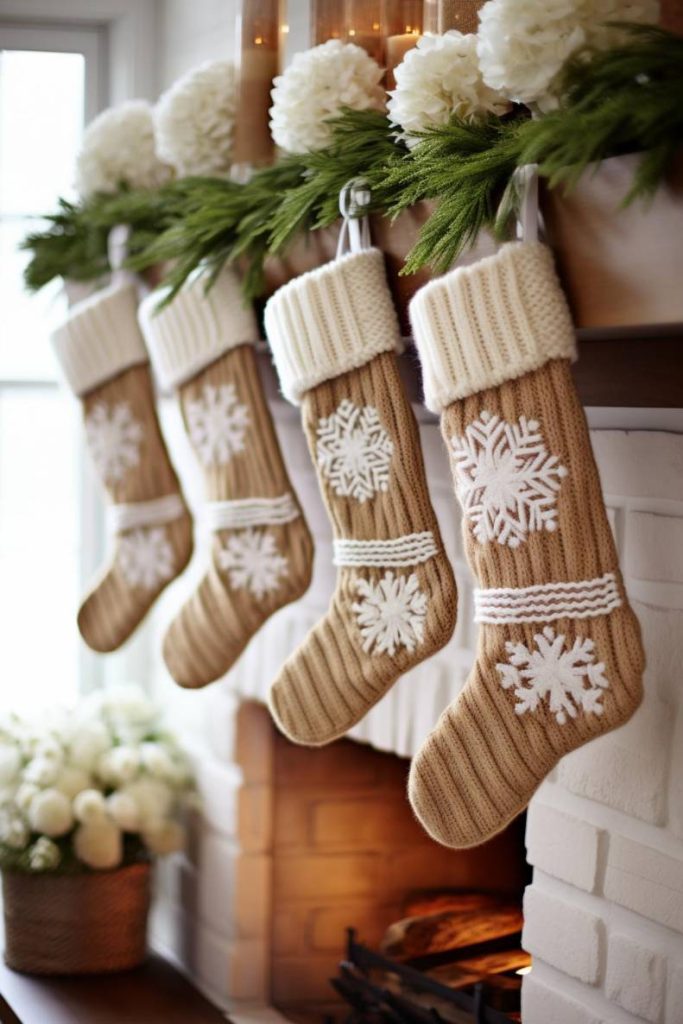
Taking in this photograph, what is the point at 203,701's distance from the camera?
7.83 ft

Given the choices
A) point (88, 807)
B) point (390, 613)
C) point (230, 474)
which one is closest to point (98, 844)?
point (88, 807)

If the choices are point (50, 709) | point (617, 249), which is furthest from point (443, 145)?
point (50, 709)

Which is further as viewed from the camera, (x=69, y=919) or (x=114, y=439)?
(x=69, y=919)

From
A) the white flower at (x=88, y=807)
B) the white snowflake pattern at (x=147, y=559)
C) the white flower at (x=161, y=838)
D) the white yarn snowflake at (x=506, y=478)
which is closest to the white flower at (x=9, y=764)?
the white flower at (x=88, y=807)

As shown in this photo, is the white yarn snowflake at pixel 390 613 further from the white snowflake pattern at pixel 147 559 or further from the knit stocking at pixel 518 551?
the white snowflake pattern at pixel 147 559

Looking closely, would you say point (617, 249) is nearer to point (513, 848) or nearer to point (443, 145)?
point (443, 145)

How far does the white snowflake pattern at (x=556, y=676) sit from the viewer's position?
1204mm

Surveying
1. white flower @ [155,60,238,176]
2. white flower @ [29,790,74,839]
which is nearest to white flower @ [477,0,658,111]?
white flower @ [155,60,238,176]

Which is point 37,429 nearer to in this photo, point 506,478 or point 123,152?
point 123,152

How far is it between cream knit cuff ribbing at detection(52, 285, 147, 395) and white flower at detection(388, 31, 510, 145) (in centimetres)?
89

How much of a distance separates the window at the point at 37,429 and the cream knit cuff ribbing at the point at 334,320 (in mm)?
1414

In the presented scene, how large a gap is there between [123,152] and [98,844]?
108 cm

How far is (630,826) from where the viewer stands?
140 cm

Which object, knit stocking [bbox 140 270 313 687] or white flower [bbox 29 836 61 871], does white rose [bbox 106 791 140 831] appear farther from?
knit stocking [bbox 140 270 313 687]
